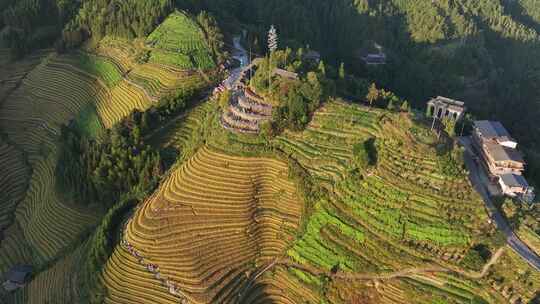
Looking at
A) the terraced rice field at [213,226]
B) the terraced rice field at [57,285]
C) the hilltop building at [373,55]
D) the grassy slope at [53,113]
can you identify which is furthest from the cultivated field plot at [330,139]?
the hilltop building at [373,55]

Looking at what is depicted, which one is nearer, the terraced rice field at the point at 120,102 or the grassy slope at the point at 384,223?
the grassy slope at the point at 384,223

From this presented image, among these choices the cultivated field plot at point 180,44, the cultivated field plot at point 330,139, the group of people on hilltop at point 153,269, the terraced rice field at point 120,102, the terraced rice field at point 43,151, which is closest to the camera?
the group of people on hilltop at point 153,269

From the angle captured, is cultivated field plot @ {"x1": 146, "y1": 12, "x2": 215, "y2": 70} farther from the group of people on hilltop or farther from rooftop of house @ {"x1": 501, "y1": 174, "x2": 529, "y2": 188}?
rooftop of house @ {"x1": 501, "y1": 174, "x2": 529, "y2": 188}

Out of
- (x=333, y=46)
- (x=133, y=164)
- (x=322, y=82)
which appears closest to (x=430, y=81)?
(x=333, y=46)

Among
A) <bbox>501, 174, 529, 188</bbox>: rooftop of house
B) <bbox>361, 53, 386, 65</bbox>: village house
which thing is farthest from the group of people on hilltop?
<bbox>361, 53, 386, 65</bbox>: village house

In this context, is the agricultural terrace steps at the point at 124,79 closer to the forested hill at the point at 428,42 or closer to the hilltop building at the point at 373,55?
the forested hill at the point at 428,42
